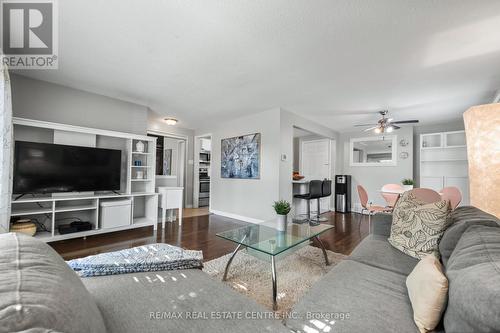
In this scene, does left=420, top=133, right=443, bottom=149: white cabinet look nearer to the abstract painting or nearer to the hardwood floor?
the hardwood floor

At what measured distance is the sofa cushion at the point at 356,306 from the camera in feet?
3.01

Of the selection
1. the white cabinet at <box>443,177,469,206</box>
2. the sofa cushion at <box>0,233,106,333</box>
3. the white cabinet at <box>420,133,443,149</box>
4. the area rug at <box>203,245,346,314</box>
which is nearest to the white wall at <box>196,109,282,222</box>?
the area rug at <box>203,245,346,314</box>

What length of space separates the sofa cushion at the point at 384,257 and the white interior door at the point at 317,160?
418 centimetres

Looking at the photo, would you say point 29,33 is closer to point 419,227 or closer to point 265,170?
point 265,170

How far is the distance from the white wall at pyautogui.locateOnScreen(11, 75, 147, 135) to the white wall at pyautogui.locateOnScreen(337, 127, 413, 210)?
5430 millimetres

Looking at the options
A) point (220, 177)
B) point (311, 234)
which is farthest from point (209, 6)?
point (220, 177)

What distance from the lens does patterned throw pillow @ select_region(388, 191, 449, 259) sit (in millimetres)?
1647

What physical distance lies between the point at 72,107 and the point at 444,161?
7659 millimetres

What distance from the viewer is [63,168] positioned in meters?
3.17

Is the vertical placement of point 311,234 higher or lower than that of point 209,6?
lower

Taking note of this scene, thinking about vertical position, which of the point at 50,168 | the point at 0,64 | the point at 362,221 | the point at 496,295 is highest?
the point at 0,64

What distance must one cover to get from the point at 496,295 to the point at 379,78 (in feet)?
9.47

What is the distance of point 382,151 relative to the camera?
6070mm

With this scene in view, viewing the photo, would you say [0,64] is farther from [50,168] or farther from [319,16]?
[319,16]
